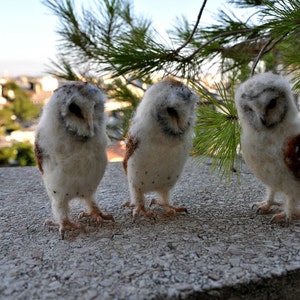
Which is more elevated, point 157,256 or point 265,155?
point 265,155

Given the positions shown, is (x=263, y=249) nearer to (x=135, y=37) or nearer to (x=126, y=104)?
(x=135, y=37)

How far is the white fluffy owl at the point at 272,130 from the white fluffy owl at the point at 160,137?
0.40 ft

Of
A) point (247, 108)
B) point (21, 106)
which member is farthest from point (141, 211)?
point (21, 106)

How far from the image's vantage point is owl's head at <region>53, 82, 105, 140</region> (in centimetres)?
69

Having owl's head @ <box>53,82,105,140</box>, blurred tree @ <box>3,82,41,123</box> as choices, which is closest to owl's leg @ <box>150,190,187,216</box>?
owl's head @ <box>53,82,105,140</box>

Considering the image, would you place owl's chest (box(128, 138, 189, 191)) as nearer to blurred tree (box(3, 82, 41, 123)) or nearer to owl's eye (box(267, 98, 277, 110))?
owl's eye (box(267, 98, 277, 110))

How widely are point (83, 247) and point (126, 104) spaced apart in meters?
1.07

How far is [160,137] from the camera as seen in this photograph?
772mm

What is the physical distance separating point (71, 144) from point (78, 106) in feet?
0.27

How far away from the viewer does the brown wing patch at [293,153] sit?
2.39ft

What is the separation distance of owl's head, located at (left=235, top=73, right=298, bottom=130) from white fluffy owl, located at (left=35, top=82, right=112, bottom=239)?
301mm

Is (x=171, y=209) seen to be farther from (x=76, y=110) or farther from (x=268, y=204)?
(x=76, y=110)

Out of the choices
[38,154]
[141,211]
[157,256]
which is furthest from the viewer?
[141,211]

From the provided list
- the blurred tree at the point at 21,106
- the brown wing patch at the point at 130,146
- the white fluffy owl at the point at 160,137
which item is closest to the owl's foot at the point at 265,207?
the white fluffy owl at the point at 160,137
